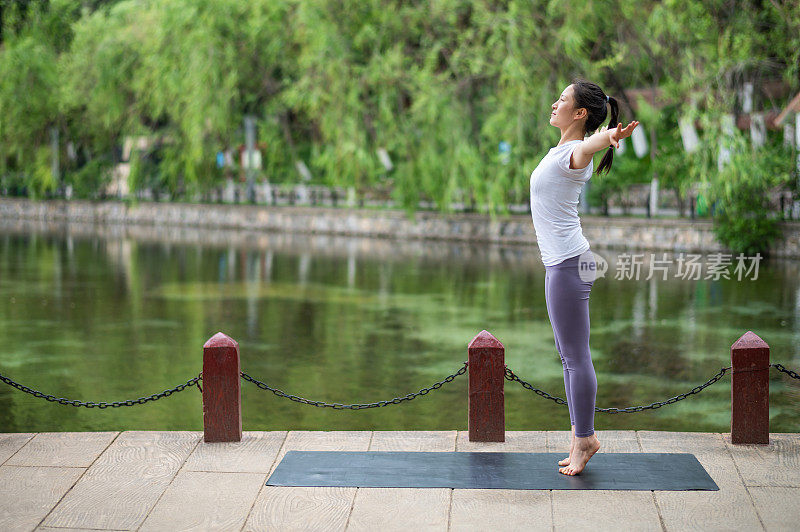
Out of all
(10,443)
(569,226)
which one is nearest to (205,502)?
(10,443)

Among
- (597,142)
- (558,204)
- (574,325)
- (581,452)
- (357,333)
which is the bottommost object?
(357,333)

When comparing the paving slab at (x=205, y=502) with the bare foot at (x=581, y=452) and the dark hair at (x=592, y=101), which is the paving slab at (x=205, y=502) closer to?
the bare foot at (x=581, y=452)

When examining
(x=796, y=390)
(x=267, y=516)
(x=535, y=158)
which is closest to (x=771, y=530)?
(x=267, y=516)

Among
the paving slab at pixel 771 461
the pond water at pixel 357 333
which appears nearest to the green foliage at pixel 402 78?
the pond water at pixel 357 333

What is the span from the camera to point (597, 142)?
15.9 ft

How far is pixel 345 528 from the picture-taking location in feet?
15.9

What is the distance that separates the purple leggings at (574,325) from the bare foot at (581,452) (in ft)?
0.47

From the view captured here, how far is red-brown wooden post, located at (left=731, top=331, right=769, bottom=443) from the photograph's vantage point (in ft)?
20.1

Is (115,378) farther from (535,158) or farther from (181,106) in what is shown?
(181,106)

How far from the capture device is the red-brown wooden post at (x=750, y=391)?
6.14 m

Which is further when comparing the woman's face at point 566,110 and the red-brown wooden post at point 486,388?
the red-brown wooden post at point 486,388

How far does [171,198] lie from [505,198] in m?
15.2

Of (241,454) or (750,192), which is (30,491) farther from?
(750,192)

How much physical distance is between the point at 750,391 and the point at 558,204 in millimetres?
2007
